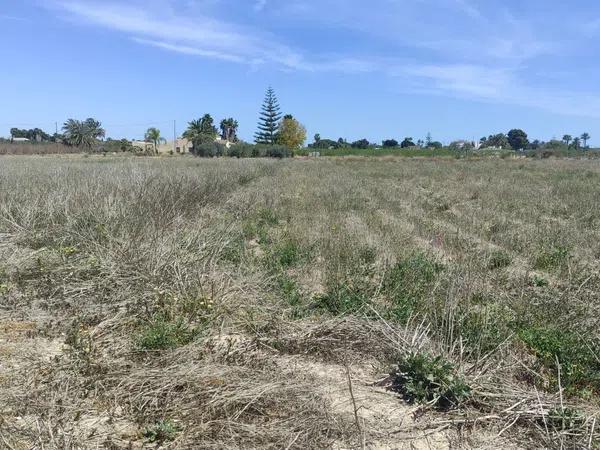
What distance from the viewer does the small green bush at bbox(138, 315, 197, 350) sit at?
3.76 meters

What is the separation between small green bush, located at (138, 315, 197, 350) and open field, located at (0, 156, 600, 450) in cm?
2

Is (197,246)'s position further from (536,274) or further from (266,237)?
(536,274)

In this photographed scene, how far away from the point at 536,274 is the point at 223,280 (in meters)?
4.20

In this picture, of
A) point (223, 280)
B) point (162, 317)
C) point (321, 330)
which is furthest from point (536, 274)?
point (162, 317)

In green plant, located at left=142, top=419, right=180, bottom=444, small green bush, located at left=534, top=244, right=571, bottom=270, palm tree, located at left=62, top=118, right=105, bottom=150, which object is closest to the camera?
green plant, located at left=142, top=419, right=180, bottom=444

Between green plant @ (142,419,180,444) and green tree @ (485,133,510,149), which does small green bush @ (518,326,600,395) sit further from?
green tree @ (485,133,510,149)

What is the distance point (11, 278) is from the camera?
17.7 feet

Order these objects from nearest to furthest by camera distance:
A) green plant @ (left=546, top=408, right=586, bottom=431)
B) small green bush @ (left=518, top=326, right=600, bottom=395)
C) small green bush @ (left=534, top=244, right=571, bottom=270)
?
green plant @ (left=546, top=408, right=586, bottom=431) < small green bush @ (left=518, top=326, right=600, bottom=395) < small green bush @ (left=534, top=244, right=571, bottom=270)

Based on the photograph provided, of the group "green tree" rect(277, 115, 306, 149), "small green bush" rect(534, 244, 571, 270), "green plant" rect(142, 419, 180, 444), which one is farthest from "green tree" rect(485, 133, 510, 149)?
"green plant" rect(142, 419, 180, 444)

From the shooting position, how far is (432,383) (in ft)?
10.6

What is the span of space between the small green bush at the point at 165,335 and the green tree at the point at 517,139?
435ft

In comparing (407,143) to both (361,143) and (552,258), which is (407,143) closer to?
(361,143)

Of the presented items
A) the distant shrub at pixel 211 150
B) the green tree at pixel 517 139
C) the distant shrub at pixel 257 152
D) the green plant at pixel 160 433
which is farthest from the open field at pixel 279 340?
the green tree at pixel 517 139

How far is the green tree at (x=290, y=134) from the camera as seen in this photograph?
300 feet
